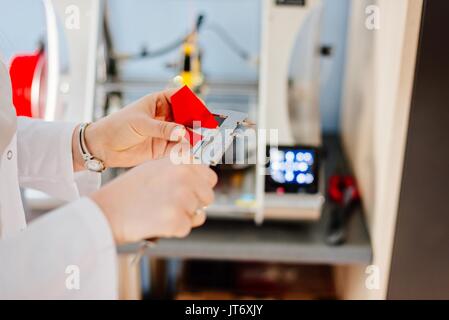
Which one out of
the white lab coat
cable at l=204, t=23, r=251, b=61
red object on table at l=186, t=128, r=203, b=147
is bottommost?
the white lab coat

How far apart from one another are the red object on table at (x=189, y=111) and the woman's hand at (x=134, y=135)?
0.01m

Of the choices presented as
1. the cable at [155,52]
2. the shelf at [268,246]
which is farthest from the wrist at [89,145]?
the cable at [155,52]

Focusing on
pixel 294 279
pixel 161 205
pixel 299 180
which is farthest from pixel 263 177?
pixel 161 205

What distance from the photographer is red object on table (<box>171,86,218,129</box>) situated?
0.71 m

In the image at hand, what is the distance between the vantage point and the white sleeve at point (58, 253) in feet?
2.00

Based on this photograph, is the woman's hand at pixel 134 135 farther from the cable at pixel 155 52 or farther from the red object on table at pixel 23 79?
the cable at pixel 155 52

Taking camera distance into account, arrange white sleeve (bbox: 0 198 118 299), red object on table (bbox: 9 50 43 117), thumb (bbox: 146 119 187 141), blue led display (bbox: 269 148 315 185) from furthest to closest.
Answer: blue led display (bbox: 269 148 315 185) → red object on table (bbox: 9 50 43 117) → thumb (bbox: 146 119 187 141) → white sleeve (bbox: 0 198 118 299)

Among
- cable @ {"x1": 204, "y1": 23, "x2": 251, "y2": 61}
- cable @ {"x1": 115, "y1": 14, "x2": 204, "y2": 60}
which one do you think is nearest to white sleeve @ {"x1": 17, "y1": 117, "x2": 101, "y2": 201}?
cable @ {"x1": 115, "y1": 14, "x2": 204, "y2": 60}

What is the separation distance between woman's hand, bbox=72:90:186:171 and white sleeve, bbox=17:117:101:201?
0.02 meters

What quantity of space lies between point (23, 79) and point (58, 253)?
0.47 m

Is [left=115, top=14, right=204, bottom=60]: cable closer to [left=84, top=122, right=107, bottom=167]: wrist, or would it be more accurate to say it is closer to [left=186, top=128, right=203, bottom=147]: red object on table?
[left=84, top=122, right=107, bottom=167]: wrist

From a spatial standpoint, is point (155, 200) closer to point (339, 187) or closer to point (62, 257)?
point (62, 257)

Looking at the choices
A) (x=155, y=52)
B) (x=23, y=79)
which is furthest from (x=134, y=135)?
(x=155, y=52)

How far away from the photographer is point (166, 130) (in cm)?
71
